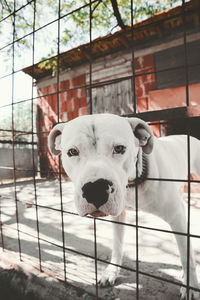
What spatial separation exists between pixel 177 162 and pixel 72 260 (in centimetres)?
153

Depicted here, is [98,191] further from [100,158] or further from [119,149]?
[119,149]

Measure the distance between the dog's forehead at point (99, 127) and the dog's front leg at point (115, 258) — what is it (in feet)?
3.27

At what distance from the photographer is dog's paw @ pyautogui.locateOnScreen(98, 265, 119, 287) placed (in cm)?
163

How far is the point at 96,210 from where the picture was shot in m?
1.02

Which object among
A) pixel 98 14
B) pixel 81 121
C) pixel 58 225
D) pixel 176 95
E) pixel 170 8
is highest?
pixel 170 8

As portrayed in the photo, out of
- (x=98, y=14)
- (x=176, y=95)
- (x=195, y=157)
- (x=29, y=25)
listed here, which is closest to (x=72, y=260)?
(x=195, y=157)

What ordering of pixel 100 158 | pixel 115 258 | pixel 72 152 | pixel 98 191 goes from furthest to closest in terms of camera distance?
pixel 115 258, pixel 72 152, pixel 100 158, pixel 98 191

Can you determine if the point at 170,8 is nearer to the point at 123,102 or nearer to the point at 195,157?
the point at 123,102

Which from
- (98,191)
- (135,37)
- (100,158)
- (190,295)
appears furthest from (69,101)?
(190,295)

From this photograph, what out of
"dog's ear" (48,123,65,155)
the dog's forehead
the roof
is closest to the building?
the roof

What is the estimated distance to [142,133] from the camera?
1.33 meters

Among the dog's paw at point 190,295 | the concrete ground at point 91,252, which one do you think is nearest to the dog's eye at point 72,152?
the concrete ground at point 91,252

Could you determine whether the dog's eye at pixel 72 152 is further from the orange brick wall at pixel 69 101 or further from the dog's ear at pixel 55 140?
the orange brick wall at pixel 69 101

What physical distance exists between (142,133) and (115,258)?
4.16ft
